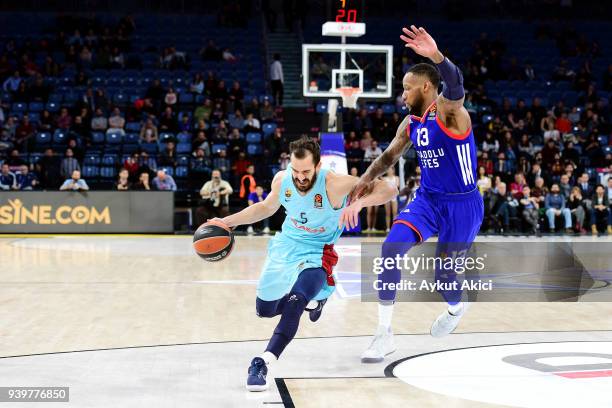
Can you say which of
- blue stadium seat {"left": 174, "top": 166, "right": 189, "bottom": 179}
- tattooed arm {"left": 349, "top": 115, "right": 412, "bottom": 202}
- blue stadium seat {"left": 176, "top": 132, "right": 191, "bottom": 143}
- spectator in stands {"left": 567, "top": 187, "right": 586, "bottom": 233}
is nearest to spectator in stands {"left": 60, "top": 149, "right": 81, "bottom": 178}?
blue stadium seat {"left": 174, "top": 166, "right": 189, "bottom": 179}

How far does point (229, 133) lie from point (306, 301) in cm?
1640

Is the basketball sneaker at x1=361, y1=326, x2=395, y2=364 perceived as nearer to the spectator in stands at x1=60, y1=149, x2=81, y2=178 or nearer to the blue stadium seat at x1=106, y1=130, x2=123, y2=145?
the spectator in stands at x1=60, y1=149, x2=81, y2=178

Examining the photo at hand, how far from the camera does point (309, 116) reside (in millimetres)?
23844

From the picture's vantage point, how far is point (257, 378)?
5.18 metres

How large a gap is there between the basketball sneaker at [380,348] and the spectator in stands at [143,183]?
1303 centimetres

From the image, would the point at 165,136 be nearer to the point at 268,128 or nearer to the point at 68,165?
the point at 268,128

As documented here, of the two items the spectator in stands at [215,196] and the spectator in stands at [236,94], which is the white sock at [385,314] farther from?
the spectator in stands at [236,94]

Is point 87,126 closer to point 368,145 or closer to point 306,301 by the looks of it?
point 368,145

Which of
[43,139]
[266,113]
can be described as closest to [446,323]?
[43,139]

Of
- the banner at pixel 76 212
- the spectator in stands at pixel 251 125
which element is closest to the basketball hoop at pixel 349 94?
the banner at pixel 76 212

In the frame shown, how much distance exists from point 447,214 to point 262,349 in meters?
1.64

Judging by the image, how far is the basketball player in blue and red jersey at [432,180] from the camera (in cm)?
615

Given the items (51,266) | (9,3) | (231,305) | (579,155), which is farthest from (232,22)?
(231,305)

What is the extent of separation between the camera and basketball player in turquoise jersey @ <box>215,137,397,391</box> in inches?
222
